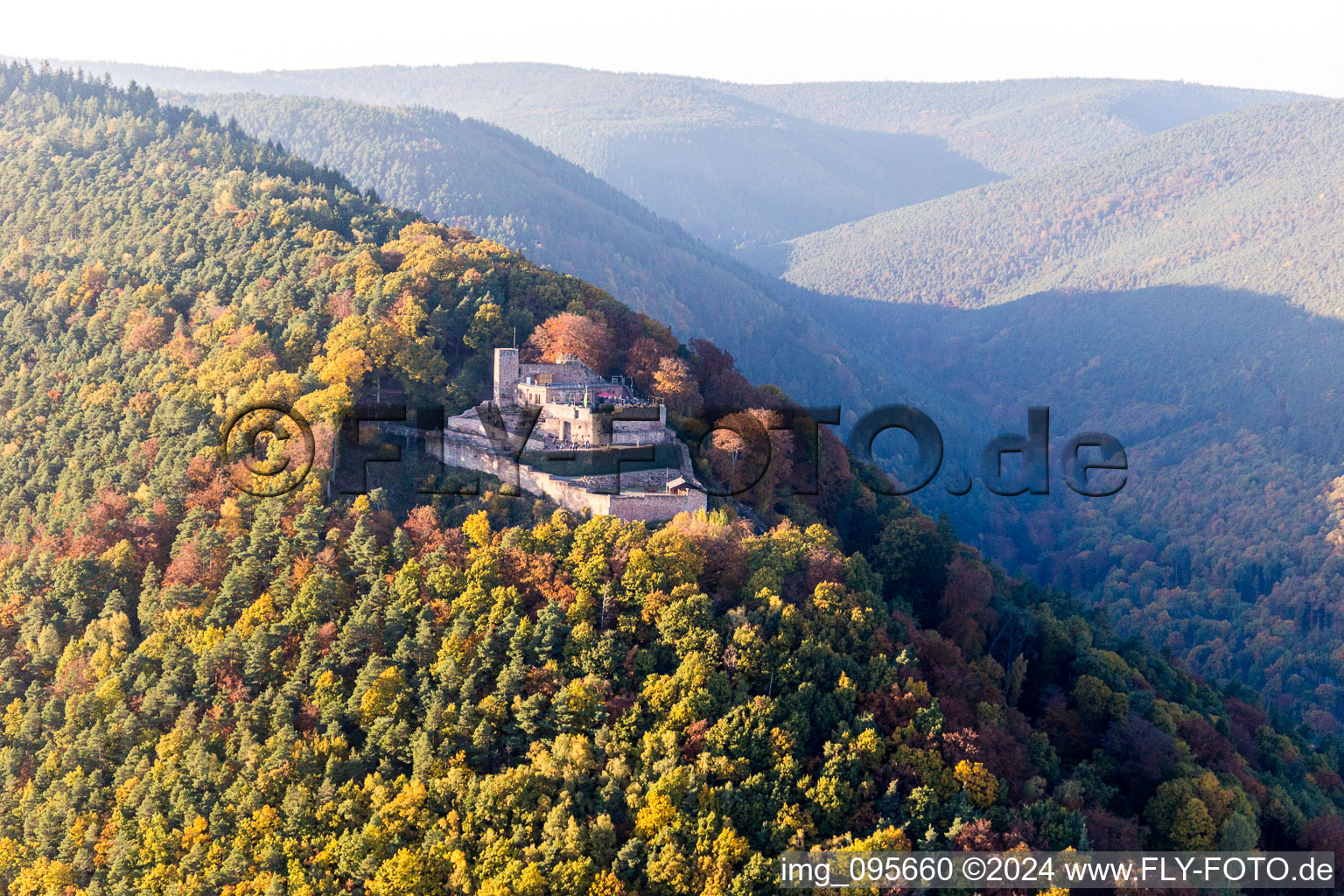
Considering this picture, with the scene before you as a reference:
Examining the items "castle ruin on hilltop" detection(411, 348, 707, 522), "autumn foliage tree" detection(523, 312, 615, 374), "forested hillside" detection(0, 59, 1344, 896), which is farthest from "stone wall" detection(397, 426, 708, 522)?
"autumn foliage tree" detection(523, 312, 615, 374)

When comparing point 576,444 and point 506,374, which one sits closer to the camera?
point 576,444

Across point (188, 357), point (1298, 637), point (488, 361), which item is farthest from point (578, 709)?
point (1298, 637)

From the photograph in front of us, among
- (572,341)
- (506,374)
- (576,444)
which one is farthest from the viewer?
(572,341)

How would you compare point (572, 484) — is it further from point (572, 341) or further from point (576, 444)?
point (572, 341)

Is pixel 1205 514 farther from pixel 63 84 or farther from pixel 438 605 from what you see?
pixel 63 84

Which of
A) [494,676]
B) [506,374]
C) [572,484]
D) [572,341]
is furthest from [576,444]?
[494,676]
